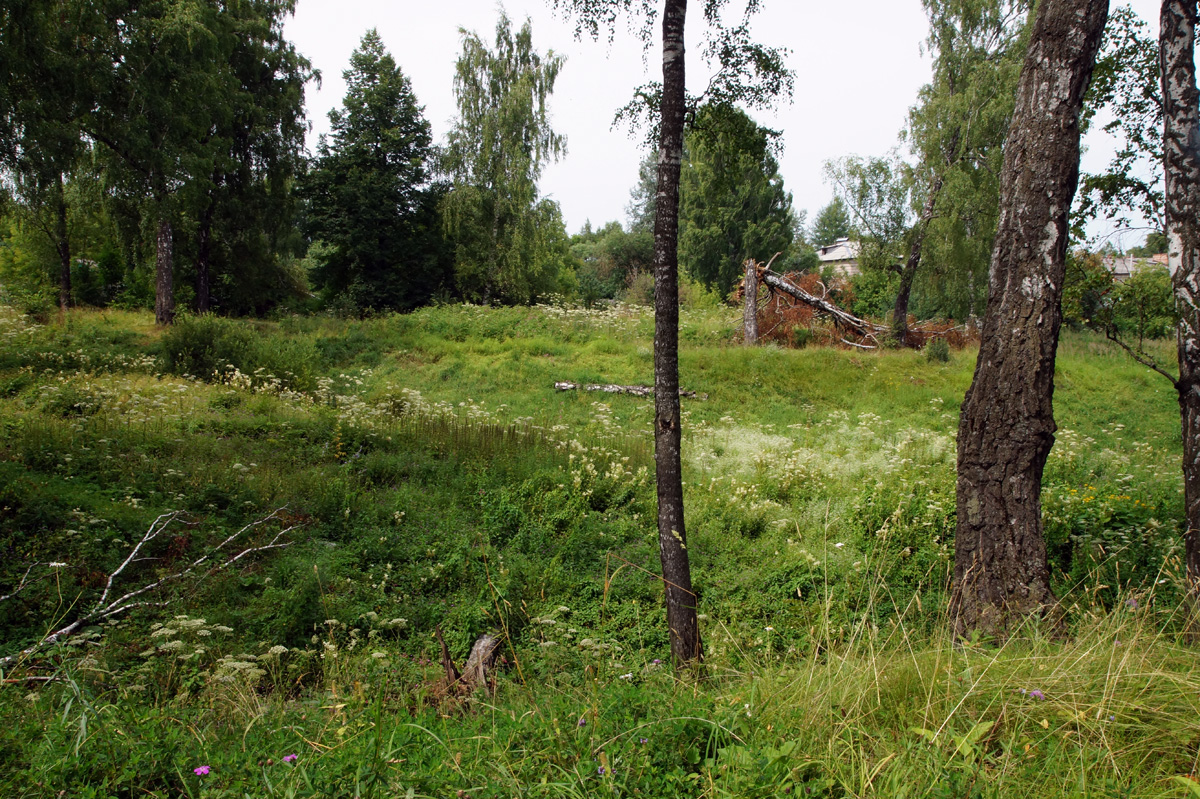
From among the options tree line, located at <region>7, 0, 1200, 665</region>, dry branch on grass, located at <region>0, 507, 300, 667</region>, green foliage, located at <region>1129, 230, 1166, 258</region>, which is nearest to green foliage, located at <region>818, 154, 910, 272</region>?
tree line, located at <region>7, 0, 1200, 665</region>

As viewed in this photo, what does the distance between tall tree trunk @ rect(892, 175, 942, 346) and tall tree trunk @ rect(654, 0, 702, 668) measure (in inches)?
713

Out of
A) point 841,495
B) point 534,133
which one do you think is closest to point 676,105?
point 841,495

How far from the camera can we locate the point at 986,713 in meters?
2.40

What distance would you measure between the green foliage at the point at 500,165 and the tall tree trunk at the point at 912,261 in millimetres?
14693

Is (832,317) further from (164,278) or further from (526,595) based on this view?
(164,278)

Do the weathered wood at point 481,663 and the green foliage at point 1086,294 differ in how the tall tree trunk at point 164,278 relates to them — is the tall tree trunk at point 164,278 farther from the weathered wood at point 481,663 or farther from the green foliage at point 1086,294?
the green foliage at point 1086,294

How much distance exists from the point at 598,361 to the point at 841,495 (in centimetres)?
1040

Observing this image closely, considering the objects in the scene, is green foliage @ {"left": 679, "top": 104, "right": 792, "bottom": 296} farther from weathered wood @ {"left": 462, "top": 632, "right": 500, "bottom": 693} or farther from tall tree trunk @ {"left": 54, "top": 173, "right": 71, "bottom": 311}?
weathered wood @ {"left": 462, "top": 632, "right": 500, "bottom": 693}

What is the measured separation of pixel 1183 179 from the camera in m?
5.04

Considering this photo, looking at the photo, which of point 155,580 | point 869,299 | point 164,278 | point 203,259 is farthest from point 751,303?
point 869,299

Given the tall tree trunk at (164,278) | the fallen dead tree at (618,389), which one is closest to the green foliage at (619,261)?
the tall tree trunk at (164,278)

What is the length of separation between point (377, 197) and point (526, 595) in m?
24.6

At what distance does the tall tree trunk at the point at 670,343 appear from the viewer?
409cm

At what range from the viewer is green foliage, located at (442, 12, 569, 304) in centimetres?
2567
